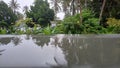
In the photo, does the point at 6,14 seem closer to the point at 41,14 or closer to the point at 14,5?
the point at 14,5

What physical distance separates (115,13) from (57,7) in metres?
16.1

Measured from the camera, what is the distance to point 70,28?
7.24m

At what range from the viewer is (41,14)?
30.5 m

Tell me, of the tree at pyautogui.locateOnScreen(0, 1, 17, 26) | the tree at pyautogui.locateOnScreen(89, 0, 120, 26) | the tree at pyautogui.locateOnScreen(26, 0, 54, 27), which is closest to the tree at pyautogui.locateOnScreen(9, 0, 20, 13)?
the tree at pyautogui.locateOnScreen(0, 1, 17, 26)

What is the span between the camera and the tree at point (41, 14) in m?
29.1

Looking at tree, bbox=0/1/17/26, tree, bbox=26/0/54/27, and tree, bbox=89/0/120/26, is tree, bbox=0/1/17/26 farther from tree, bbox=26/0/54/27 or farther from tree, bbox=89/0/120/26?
tree, bbox=89/0/120/26

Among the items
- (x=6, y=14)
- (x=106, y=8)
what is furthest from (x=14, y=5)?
(x=106, y=8)

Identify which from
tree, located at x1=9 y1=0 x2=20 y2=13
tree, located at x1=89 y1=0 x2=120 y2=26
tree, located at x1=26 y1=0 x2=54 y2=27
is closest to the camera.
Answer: tree, located at x1=89 y1=0 x2=120 y2=26

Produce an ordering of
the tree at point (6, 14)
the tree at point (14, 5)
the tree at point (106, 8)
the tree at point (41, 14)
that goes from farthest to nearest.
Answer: the tree at point (14, 5)
the tree at point (6, 14)
the tree at point (41, 14)
the tree at point (106, 8)

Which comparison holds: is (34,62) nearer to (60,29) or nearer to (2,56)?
(2,56)

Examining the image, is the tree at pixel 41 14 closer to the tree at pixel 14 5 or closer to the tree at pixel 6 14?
the tree at pixel 6 14

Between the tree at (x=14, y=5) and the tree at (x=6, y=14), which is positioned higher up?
the tree at (x=14, y=5)

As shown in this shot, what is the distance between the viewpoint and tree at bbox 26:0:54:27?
2911cm

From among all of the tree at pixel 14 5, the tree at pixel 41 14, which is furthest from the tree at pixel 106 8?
the tree at pixel 14 5
